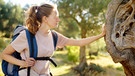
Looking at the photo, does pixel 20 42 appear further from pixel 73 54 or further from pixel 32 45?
pixel 73 54

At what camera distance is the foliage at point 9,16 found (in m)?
21.3

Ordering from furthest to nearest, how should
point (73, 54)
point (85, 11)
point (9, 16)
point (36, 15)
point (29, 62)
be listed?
1. point (9, 16)
2. point (73, 54)
3. point (85, 11)
4. point (36, 15)
5. point (29, 62)

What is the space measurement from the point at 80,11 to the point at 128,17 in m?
8.56

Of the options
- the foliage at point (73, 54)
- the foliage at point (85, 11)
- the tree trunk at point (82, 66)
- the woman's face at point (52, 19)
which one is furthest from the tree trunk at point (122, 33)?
the foliage at point (73, 54)

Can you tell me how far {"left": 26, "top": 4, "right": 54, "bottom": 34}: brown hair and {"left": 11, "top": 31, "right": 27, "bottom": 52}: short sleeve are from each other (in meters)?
0.08

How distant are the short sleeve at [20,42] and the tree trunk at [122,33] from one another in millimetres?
752

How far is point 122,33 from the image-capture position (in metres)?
2.66

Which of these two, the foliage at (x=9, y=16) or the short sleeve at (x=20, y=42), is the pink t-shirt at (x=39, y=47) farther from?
the foliage at (x=9, y=16)

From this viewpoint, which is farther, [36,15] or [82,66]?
[82,66]

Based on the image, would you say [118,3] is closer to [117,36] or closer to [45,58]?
[117,36]

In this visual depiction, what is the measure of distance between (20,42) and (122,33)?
0.89m

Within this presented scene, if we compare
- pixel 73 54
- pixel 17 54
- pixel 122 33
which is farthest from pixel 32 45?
pixel 73 54

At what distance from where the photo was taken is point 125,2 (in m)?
2.81

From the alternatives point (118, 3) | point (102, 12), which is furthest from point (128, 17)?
point (102, 12)
